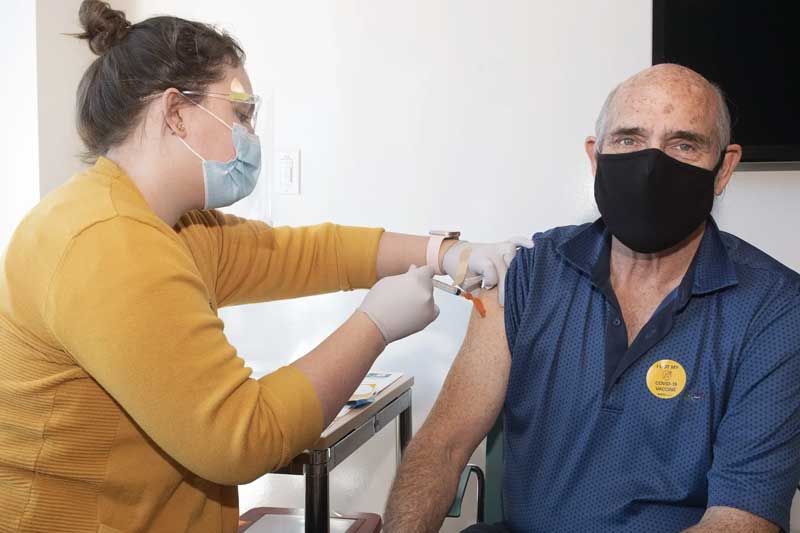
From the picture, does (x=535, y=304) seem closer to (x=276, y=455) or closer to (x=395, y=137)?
(x=276, y=455)

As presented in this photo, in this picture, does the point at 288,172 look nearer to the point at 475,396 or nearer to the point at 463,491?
the point at 475,396

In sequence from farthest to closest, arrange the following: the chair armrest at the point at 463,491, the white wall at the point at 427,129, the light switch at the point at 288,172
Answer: the light switch at the point at 288,172 → the white wall at the point at 427,129 → the chair armrest at the point at 463,491

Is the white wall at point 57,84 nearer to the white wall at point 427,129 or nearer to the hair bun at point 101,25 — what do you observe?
the white wall at point 427,129

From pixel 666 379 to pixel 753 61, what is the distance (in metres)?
1.33

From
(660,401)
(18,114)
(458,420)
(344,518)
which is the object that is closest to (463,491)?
(458,420)

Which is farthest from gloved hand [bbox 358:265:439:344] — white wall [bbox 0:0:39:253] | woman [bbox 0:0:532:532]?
white wall [bbox 0:0:39:253]

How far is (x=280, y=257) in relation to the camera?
1.66m

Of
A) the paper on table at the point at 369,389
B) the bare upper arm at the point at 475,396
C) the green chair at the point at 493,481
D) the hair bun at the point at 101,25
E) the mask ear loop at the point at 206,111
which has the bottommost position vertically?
the green chair at the point at 493,481

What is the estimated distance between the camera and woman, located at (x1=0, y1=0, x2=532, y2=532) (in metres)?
1.02

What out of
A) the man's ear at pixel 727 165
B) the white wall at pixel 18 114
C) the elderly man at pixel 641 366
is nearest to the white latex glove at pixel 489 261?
the elderly man at pixel 641 366

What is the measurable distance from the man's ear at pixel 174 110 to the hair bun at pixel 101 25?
146mm

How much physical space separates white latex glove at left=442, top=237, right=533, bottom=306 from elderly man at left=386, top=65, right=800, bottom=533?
0.11 ft

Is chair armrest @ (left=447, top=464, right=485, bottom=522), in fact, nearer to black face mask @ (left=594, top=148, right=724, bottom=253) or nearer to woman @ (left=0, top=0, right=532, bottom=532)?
woman @ (left=0, top=0, right=532, bottom=532)

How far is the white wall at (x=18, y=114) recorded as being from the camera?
246 centimetres
